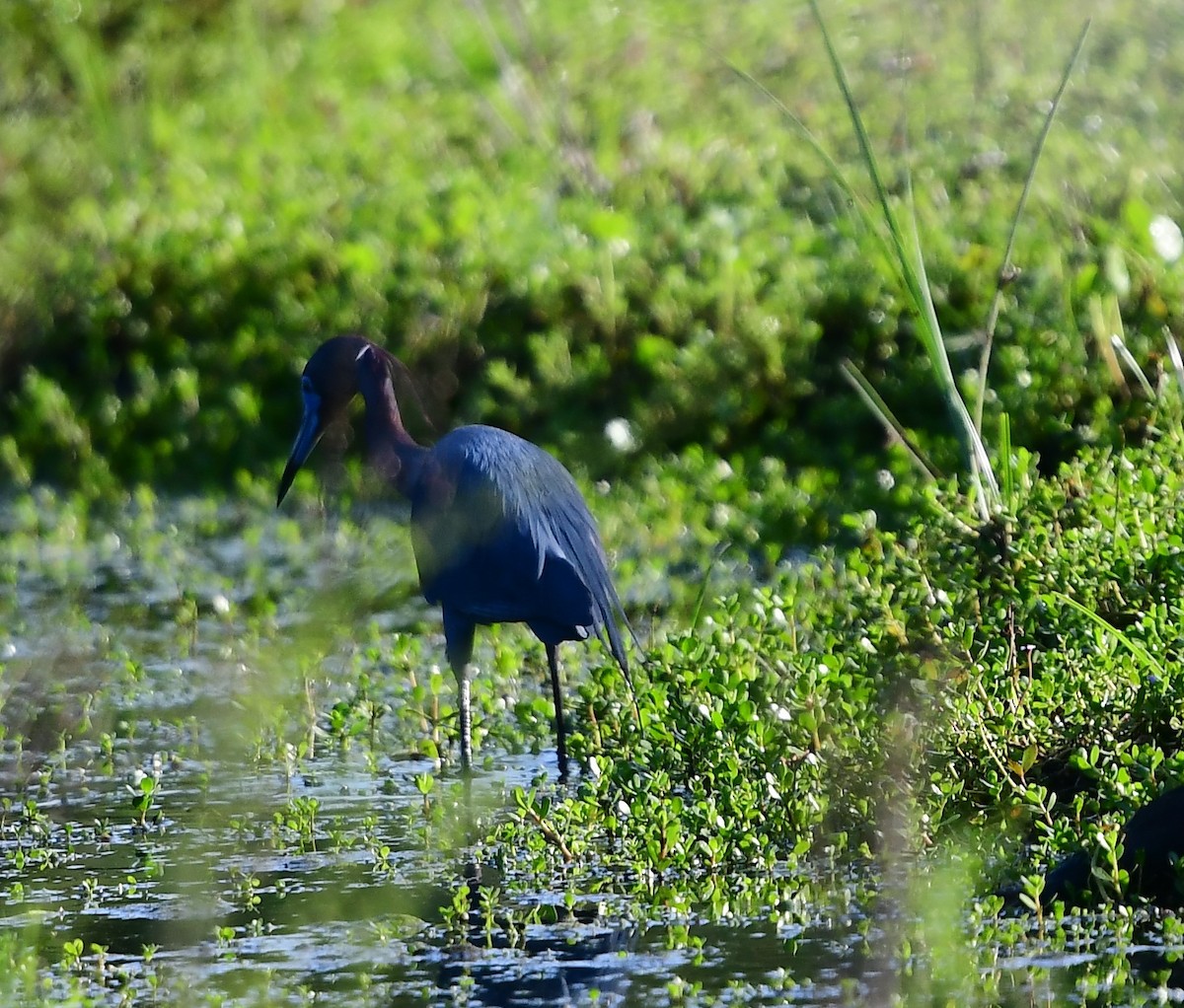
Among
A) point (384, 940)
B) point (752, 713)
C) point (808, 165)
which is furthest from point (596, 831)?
point (808, 165)

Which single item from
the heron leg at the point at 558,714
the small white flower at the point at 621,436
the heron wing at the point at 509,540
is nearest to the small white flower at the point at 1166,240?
the small white flower at the point at 621,436

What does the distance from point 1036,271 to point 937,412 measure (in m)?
0.62

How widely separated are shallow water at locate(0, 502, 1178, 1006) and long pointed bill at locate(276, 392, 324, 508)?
0.47 m

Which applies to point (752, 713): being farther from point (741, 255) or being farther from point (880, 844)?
point (741, 255)

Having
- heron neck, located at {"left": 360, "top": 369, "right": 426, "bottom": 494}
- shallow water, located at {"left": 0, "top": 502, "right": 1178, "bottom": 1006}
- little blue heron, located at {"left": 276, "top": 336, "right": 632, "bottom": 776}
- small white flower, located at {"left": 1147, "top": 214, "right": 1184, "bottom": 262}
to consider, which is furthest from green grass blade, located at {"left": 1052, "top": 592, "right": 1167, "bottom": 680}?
small white flower, located at {"left": 1147, "top": 214, "right": 1184, "bottom": 262}

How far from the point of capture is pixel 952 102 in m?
10.5

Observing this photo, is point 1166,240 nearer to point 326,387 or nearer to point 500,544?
point 326,387

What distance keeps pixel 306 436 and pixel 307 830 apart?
5.31 ft

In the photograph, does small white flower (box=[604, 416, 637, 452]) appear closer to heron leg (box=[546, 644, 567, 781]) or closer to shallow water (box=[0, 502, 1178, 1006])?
shallow water (box=[0, 502, 1178, 1006])

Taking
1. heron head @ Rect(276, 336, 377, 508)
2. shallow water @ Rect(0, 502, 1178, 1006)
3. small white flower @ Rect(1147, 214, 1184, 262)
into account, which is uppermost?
small white flower @ Rect(1147, 214, 1184, 262)

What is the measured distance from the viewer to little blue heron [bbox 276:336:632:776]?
5.20 metres

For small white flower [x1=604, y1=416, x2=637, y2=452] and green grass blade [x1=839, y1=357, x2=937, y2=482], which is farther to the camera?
small white flower [x1=604, y1=416, x2=637, y2=452]

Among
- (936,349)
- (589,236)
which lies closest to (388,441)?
(936,349)

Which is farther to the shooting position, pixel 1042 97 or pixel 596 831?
pixel 1042 97
